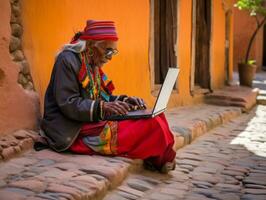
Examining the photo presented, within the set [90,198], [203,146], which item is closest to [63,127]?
[90,198]

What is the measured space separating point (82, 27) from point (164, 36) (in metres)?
3.91

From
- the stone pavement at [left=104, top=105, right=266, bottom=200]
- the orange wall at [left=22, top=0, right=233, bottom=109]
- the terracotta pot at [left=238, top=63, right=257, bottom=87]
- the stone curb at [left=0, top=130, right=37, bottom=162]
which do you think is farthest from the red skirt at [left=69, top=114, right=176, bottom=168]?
the terracotta pot at [left=238, top=63, right=257, bottom=87]

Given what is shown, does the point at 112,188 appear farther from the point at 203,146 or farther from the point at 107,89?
the point at 203,146

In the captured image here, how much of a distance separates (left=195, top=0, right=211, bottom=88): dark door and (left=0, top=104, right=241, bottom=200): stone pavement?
7185 mm

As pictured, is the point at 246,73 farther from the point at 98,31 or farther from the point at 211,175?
the point at 98,31

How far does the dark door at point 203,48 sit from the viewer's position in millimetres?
11672

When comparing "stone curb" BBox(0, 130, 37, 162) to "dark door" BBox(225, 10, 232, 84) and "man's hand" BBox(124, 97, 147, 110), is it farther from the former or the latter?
"dark door" BBox(225, 10, 232, 84)

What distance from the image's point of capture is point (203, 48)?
11789 mm

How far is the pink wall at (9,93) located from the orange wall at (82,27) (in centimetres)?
27

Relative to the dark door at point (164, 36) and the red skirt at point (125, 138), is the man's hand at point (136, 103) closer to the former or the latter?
the red skirt at point (125, 138)

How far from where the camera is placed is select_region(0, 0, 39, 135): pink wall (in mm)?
4523

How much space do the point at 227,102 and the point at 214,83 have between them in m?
1.58

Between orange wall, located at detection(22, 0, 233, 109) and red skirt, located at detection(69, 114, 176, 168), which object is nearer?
red skirt, located at detection(69, 114, 176, 168)

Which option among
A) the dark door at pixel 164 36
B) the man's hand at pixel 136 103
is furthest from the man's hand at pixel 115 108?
the dark door at pixel 164 36
